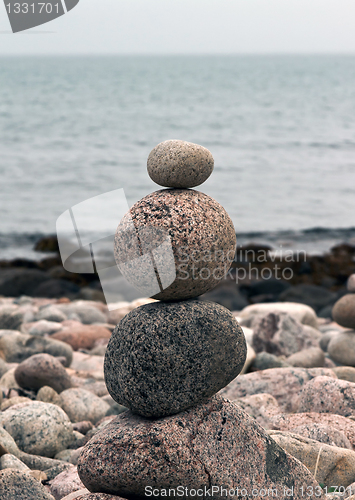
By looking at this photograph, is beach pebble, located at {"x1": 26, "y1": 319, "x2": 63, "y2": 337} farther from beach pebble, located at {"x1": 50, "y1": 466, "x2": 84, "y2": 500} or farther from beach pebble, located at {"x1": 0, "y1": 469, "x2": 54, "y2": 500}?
beach pebble, located at {"x1": 0, "y1": 469, "x2": 54, "y2": 500}

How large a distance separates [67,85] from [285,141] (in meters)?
20.1

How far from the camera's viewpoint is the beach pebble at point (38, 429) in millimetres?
4762

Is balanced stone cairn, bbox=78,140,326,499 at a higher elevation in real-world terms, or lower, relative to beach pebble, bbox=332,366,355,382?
higher

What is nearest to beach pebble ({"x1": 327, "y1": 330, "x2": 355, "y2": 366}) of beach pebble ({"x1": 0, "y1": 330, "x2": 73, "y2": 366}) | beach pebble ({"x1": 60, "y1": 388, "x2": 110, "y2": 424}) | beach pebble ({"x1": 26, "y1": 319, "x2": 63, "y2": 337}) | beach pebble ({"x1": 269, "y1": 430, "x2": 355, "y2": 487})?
beach pebble ({"x1": 60, "y1": 388, "x2": 110, "y2": 424})

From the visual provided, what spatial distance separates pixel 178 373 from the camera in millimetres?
2945

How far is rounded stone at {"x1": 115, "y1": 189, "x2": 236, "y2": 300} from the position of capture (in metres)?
2.97

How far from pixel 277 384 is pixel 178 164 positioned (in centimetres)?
345

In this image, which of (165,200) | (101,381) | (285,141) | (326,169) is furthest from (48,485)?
(285,141)

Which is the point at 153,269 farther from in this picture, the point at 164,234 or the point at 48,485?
the point at 48,485

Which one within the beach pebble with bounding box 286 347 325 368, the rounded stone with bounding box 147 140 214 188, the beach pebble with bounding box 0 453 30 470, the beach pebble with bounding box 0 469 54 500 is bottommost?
the beach pebble with bounding box 286 347 325 368

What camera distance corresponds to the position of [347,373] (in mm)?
5930

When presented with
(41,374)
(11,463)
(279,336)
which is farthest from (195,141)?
(11,463)

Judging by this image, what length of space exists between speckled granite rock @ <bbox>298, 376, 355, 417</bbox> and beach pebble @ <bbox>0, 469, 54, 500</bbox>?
8.46 feet

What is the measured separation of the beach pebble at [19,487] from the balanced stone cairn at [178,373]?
1.62ft
